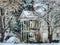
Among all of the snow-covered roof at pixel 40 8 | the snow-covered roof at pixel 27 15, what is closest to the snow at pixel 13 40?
the snow-covered roof at pixel 27 15

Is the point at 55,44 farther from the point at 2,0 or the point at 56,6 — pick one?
the point at 2,0

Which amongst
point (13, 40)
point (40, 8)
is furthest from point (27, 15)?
point (13, 40)

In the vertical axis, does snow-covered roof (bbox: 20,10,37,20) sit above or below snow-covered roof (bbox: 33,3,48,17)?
below

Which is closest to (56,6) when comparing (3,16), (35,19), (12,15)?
(35,19)

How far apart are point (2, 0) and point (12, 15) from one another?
0.26m

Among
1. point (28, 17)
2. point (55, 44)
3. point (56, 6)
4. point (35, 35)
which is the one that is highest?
point (56, 6)

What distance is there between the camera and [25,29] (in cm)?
193

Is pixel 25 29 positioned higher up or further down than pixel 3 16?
further down

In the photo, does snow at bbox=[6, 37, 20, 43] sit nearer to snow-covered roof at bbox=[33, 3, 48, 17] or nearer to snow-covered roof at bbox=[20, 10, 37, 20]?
snow-covered roof at bbox=[20, 10, 37, 20]

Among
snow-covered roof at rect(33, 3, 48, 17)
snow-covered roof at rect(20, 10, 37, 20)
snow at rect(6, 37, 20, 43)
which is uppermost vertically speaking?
snow-covered roof at rect(33, 3, 48, 17)

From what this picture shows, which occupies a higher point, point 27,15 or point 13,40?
point 27,15

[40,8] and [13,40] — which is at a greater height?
[40,8]

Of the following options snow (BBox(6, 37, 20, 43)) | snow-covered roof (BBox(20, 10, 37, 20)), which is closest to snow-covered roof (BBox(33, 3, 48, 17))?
snow-covered roof (BBox(20, 10, 37, 20))

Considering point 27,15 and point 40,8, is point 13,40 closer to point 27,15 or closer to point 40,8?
point 27,15
